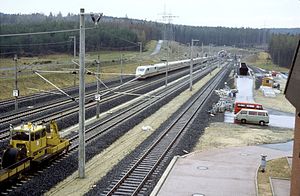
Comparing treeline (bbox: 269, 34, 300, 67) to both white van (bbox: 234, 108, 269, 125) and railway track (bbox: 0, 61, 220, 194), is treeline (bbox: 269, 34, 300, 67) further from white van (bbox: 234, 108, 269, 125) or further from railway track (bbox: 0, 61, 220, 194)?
white van (bbox: 234, 108, 269, 125)

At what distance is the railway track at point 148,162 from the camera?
18656 millimetres

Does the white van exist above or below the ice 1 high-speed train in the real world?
below

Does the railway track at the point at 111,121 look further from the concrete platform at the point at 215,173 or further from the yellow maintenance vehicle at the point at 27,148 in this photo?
the concrete platform at the point at 215,173

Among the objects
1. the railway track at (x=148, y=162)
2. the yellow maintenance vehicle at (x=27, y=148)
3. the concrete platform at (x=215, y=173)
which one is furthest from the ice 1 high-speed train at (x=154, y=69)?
the yellow maintenance vehicle at (x=27, y=148)

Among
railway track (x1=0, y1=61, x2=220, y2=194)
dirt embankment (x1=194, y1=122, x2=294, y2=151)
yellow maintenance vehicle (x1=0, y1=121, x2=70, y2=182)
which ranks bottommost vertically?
dirt embankment (x1=194, y1=122, x2=294, y2=151)

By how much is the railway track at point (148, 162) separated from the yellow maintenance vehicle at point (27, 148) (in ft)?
12.8

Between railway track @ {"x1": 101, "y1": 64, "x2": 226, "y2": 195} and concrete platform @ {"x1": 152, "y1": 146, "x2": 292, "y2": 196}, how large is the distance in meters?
0.91

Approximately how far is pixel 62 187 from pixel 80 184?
34.4 inches

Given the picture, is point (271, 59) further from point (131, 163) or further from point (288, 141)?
point (131, 163)

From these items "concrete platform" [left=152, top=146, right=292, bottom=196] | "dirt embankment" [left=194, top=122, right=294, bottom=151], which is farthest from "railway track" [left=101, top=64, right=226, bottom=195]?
"dirt embankment" [left=194, top=122, right=294, bottom=151]

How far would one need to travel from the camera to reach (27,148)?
1941 centimetres

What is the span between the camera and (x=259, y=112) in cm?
3762

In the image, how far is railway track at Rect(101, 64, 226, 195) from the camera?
18.7m

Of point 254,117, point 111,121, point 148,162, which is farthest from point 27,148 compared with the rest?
point 254,117
